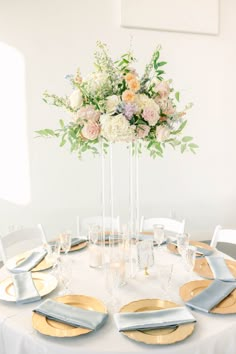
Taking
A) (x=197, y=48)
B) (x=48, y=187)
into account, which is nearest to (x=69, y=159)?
(x=48, y=187)

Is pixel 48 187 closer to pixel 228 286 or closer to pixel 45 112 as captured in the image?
pixel 45 112

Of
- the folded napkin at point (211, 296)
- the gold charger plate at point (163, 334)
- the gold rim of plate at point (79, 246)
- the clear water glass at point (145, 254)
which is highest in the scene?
the clear water glass at point (145, 254)

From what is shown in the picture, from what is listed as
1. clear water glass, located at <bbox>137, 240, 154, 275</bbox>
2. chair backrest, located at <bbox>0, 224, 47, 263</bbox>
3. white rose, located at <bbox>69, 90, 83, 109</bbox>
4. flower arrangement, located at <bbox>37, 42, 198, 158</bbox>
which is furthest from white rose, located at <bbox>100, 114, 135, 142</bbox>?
chair backrest, located at <bbox>0, 224, 47, 263</bbox>

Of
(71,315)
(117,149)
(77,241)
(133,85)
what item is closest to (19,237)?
(77,241)

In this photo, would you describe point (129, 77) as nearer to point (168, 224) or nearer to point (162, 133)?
point (162, 133)

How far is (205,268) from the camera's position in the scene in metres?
1.77

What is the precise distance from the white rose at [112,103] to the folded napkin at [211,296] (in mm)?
887

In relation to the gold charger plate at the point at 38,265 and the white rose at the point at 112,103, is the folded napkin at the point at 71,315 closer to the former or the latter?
the gold charger plate at the point at 38,265

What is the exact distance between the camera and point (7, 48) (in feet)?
10.4

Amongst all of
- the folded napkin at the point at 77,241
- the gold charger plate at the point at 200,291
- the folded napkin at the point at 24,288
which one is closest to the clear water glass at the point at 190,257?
the gold charger plate at the point at 200,291

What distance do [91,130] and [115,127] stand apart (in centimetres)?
12

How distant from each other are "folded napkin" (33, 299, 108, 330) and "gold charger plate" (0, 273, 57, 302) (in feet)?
0.53

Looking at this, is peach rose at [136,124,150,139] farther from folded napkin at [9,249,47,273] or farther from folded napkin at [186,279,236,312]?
folded napkin at [9,249,47,273]

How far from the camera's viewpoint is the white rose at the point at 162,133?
163cm
